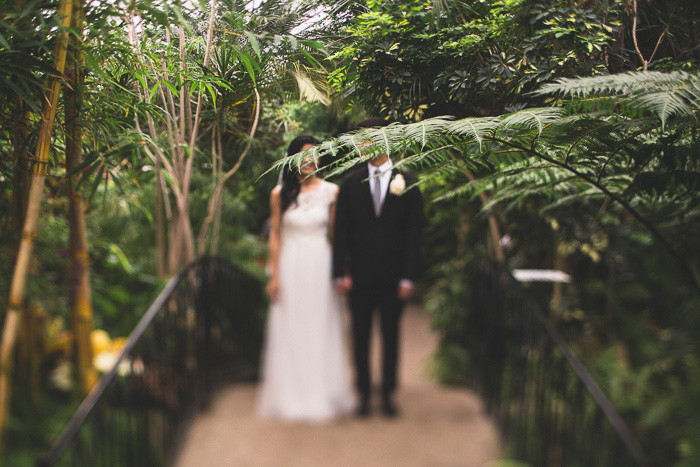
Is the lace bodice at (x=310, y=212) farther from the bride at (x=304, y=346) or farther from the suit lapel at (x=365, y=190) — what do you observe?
the bride at (x=304, y=346)

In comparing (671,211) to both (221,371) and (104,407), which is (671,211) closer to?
(104,407)

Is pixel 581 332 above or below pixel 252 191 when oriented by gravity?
below

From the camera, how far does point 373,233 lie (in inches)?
52.3

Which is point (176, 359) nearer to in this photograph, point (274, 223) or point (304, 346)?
point (304, 346)

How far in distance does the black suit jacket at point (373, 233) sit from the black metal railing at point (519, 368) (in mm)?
953

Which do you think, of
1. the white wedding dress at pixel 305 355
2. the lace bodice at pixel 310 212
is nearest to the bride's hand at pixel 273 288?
the white wedding dress at pixel 305 355

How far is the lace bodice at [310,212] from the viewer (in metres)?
1.11

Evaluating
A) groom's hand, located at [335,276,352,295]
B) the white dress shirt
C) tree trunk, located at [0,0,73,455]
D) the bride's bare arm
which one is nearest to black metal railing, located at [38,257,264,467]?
the bride's bare arm

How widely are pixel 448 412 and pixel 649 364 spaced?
225cm

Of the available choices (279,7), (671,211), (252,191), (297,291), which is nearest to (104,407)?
(297,291)

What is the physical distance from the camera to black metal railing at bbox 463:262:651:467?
214cm

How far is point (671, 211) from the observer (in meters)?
1.32

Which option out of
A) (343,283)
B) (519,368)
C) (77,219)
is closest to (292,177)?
(343,283)

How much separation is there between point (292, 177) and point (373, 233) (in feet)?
1.29
